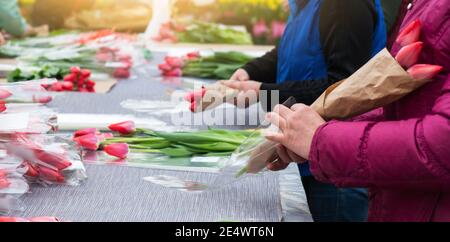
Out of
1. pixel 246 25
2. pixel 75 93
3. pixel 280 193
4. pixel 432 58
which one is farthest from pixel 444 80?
pixel 246 25

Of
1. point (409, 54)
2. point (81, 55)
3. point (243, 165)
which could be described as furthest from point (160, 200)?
point (81, 55)

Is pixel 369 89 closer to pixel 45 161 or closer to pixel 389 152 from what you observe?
pixel 389 152

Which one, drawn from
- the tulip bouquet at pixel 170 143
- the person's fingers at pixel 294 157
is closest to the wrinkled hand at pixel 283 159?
the person's fingers at pixel 294 157

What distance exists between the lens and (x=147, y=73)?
134 inches

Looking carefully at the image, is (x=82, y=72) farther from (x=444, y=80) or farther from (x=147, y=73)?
(x=444, y=80)

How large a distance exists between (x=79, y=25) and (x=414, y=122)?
17.2 ft

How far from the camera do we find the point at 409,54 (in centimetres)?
127

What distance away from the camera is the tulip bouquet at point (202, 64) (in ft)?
10.7

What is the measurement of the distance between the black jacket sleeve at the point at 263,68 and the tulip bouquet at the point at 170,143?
63 cm

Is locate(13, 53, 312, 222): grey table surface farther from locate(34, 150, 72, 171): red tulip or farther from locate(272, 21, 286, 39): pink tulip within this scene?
locate(272, 21, 286, 39): pink tulip

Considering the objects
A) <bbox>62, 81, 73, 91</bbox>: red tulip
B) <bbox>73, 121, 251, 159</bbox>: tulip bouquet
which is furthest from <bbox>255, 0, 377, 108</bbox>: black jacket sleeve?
→ <bbox>62, 81, 73, 91</bbox>: red tulip

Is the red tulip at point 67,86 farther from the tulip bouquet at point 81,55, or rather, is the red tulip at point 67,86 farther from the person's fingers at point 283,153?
the person's fingers at point 283,153

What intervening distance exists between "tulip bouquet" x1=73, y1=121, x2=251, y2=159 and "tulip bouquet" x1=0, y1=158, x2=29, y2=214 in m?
0.32

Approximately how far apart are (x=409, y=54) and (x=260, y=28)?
15.3 feet
